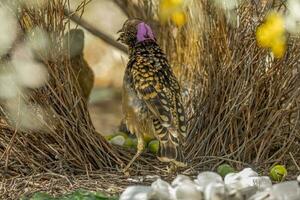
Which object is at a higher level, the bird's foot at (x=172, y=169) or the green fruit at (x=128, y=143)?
the green fruit at (x=128, y=143)

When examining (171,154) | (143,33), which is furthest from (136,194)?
(143,33)

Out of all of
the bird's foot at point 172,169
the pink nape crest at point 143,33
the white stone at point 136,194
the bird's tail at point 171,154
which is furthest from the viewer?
the pink nape crest at point 143,33

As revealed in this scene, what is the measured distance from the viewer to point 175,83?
5.22 metres

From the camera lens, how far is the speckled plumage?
16.6 ft

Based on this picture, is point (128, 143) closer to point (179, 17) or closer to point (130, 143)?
point (130, 143)

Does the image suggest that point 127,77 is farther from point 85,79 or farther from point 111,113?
point 111,113

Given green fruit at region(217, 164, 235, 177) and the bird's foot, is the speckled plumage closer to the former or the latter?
the bird's foot

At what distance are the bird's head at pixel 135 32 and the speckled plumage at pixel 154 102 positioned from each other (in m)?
0.02

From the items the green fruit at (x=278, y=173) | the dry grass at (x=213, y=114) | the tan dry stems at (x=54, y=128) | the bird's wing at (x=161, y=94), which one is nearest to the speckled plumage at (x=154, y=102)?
the bird's wing at (x=161, y=94)

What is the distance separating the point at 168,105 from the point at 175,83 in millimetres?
172

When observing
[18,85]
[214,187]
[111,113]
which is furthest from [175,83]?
[111,113]

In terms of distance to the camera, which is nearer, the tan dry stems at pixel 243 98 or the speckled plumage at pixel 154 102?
the speckled plumage at pixel 154 102

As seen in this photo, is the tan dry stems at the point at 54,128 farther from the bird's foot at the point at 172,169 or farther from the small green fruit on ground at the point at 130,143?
the small green fruit on ground at the point at 130,143

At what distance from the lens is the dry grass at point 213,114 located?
4.96 m
